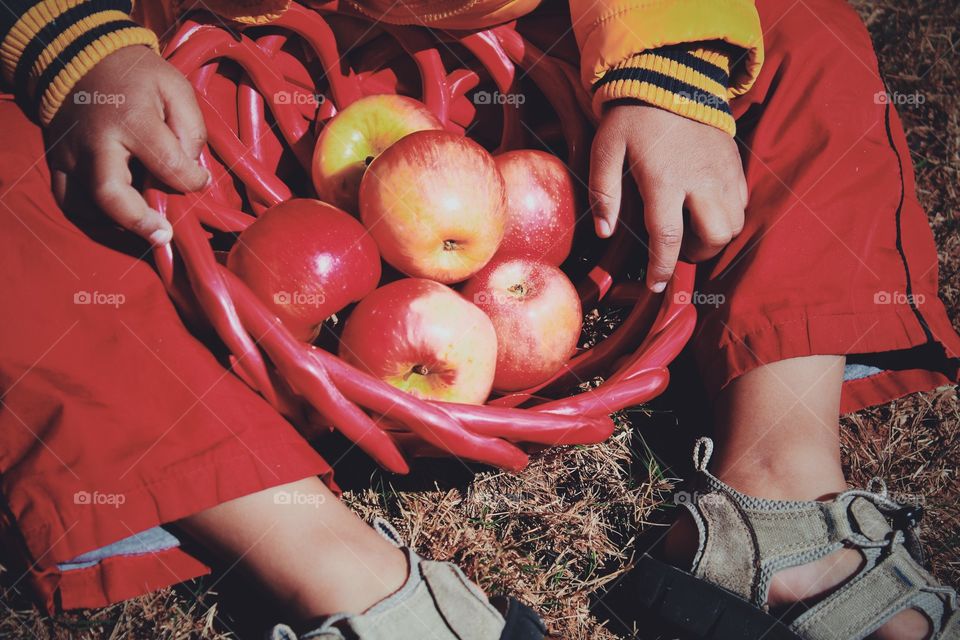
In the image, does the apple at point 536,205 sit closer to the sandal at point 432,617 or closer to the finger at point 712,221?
the finger at point 712,221

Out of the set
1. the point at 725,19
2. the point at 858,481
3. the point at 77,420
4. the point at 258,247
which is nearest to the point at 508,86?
the point at 725,19

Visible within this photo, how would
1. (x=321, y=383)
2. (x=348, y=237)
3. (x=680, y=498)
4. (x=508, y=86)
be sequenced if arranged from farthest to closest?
(x=508, y=86), (x=680, y=498), (x=348, y=237), (x=321, y=383)

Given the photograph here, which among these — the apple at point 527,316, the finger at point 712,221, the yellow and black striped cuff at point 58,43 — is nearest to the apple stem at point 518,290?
the apple at point 527,316

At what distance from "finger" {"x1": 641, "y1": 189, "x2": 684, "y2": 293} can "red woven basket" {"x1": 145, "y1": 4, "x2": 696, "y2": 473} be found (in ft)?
0.17

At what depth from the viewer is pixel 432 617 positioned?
120cm

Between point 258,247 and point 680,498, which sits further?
point 680,498

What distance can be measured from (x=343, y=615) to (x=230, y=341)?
475 millimetres

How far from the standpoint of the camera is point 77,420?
1145mm

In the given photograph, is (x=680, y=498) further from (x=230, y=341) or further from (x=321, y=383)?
(x=230, y=341)

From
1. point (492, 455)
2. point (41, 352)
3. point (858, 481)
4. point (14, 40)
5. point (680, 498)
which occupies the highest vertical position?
point (14, 40)

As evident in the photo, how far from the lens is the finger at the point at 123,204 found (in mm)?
1193

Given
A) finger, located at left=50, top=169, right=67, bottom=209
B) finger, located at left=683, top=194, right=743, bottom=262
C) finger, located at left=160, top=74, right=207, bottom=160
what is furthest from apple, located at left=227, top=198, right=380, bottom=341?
finger, located at left=683, top=194, right=743, bottom=262

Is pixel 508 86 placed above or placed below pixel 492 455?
above

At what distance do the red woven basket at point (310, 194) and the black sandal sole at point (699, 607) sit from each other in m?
0.33
